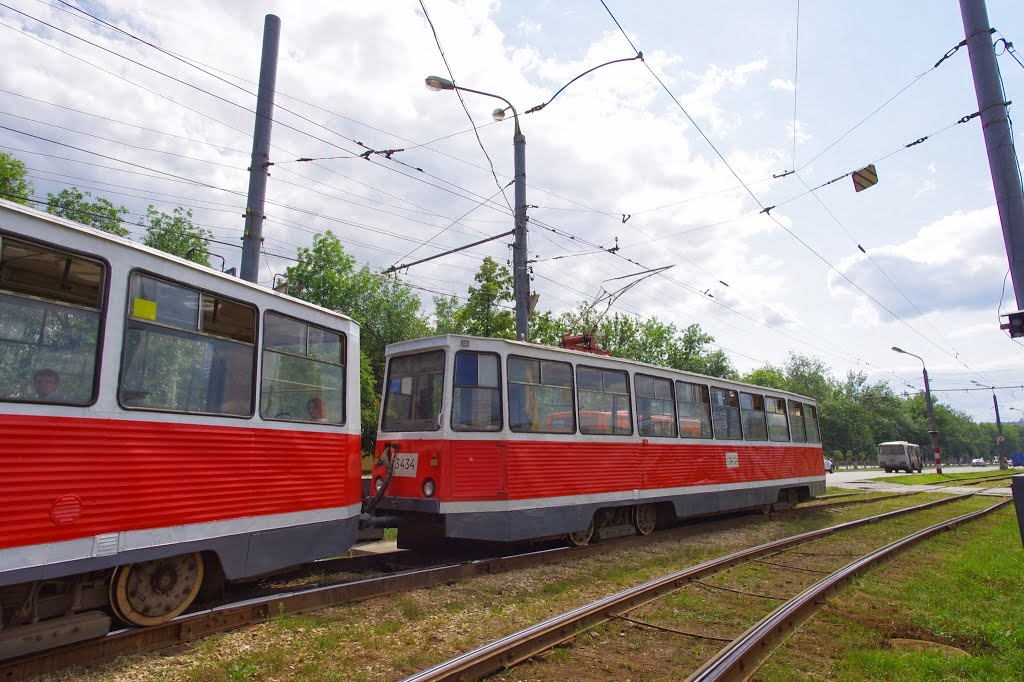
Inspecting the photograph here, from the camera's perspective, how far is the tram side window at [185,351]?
5005 mm

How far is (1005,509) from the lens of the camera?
1702 cm

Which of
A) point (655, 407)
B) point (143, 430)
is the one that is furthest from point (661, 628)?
point (655, 407)

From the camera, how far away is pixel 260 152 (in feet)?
34.5

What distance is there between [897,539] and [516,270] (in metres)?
8.74

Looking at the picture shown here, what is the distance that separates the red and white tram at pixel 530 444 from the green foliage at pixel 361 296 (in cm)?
2293

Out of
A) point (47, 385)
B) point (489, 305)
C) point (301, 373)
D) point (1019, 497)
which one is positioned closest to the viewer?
point (47, 385)

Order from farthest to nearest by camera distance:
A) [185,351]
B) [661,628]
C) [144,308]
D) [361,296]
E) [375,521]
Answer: [361,296] → [375,521] → [661,628] → [185,351] → [144,308]

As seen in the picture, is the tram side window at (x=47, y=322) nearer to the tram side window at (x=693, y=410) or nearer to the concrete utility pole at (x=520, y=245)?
the concrete utility pole at (x=520, y=245)

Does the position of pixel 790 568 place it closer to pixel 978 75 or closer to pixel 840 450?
pixel 978 75

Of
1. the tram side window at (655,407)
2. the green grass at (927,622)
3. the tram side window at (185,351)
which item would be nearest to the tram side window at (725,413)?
the tram side window at (655,407)

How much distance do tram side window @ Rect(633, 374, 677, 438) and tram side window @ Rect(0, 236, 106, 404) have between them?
8.61 m

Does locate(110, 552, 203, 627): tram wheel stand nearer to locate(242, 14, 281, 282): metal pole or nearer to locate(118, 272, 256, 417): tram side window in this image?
locate(118, 272, 256, 417): tram side window

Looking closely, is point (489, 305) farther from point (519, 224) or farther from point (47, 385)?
point (47, 385)

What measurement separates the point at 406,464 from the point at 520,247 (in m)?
6.06
